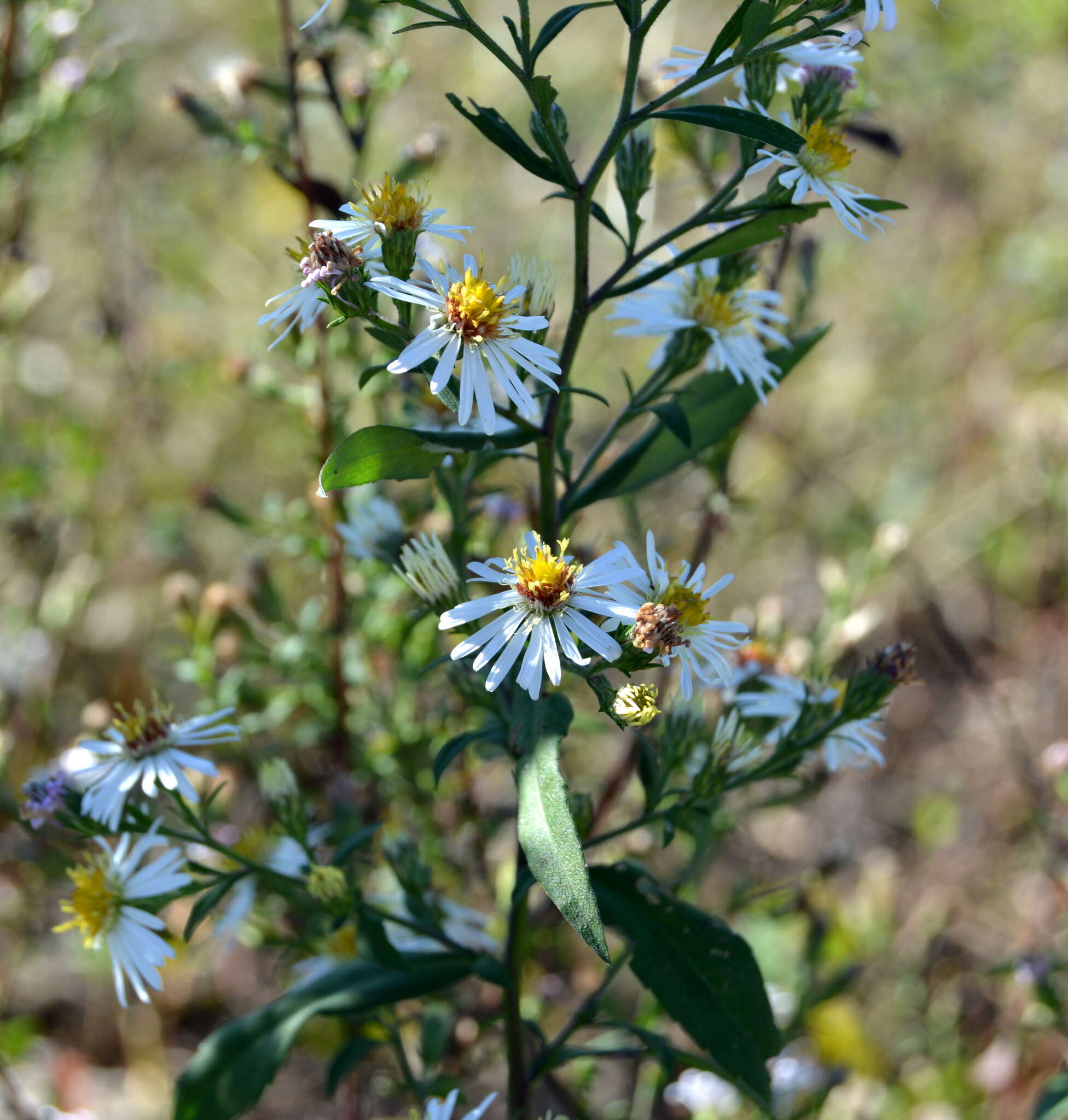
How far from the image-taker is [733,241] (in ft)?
3.74

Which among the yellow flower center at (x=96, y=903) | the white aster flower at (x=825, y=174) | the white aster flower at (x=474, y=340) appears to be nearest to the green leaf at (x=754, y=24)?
→ the white aster flower at (x=825, y=174)

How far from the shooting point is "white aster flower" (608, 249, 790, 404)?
1.33m

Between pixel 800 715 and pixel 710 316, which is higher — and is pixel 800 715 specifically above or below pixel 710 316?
below

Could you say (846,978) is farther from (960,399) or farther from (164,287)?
(164,287)

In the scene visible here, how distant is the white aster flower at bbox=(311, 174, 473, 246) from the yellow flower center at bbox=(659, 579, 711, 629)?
17.0 inches

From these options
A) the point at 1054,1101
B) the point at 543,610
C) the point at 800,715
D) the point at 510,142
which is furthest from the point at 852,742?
the point at 510,142

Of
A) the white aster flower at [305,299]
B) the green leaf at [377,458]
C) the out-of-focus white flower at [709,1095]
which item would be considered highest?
the white aster flower at [305,299]

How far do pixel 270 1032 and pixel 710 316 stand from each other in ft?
3.65

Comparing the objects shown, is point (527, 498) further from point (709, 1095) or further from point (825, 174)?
point (709, 1095)

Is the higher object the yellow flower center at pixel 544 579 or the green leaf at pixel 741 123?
the green leaf at pixel 741 123

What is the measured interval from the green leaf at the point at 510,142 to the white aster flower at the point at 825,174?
236mm

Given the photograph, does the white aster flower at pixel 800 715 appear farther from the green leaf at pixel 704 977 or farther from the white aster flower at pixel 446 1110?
the white aster flower at pixel 446 1110

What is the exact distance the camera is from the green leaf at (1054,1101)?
4.81 feet

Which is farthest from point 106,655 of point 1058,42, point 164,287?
point 1058,42
